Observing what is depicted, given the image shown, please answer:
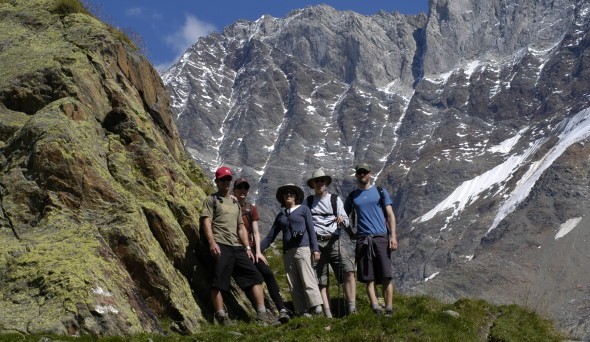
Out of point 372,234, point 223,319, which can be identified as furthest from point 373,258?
point 223,319

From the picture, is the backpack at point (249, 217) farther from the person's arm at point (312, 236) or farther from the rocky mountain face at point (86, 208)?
the person's arm at point (312, 236)

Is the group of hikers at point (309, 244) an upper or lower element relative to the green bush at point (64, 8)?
lower

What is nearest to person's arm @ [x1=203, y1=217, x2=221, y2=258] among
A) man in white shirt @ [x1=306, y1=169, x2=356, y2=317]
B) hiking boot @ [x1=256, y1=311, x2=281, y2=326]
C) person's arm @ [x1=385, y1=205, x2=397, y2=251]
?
hiking boot @ [x1=256, y1=311, x2=281, y2=326]

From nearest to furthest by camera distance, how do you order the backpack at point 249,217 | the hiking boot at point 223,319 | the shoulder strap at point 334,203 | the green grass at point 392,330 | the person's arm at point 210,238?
1. the green grass at point 392,330
2. the hiking boot at point 223,319
3. the person's arm at point 210,238
4. the shoulder strap at point 334,203
5. the backpack at point 249,217

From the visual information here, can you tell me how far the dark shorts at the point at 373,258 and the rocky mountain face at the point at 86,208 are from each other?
2.94m

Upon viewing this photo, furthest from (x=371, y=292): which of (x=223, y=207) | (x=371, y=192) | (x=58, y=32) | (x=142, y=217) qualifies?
(x=58, y=32)

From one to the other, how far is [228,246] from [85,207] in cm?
→ 306

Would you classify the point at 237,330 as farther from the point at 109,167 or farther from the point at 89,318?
the point at 109,167

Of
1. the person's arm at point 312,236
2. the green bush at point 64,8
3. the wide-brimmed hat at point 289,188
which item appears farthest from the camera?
the green bush at point 64,8

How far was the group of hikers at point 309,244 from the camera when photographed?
1539cm

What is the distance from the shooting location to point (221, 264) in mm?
15219

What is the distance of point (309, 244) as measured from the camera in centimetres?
1587

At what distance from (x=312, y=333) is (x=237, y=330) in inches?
61.1

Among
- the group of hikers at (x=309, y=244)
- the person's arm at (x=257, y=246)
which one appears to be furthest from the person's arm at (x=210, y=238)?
the person's arm at (x=257, y=246)
